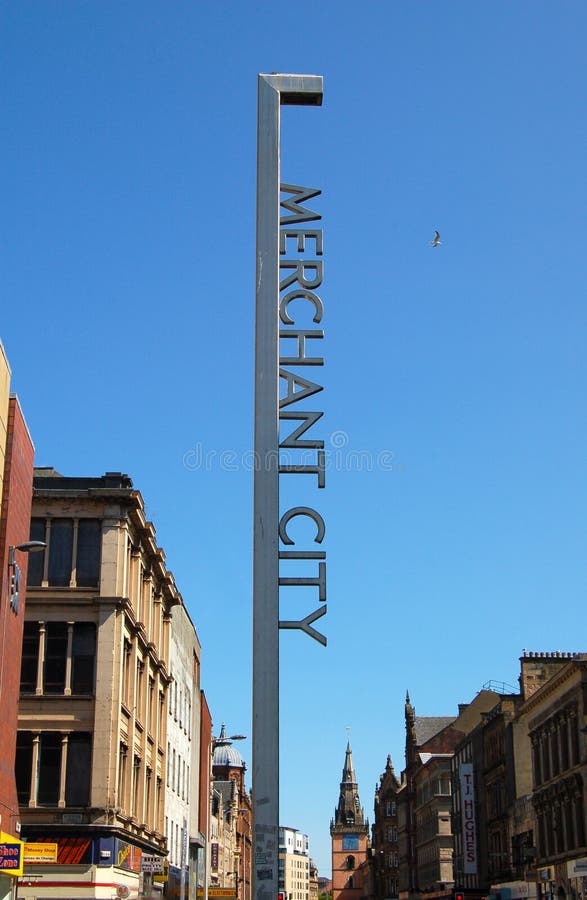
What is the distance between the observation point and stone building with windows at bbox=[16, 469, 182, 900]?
136 ft

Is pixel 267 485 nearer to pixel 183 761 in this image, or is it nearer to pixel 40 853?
pixel 40 853

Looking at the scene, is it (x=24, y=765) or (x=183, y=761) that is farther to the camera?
(x=183, y=761)

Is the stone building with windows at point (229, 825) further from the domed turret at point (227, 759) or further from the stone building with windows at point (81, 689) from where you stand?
the stone building with windows at point (81, 689)

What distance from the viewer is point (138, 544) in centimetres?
4931

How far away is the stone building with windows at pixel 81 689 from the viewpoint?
136 ft

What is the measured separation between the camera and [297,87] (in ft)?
77.9

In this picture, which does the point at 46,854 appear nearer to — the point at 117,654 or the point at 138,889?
the point at 117,654

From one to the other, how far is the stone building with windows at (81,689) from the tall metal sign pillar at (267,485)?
76.8 ft

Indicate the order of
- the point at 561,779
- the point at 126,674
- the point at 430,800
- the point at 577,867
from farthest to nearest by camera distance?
the point at 430,800
the point at 561,779
the point at 577,867
the point at 126,674

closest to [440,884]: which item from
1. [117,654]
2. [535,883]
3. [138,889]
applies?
[535,883]

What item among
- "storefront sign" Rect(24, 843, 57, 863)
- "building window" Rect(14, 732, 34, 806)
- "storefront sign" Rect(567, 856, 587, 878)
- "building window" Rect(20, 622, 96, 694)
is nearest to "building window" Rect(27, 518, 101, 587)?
"building window" Rect(20, 622, 96, 694)

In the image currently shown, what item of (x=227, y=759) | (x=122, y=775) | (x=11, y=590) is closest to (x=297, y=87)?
(x=11, y=590)

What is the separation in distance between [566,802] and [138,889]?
78.5 ft

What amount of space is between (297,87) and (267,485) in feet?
27.0
